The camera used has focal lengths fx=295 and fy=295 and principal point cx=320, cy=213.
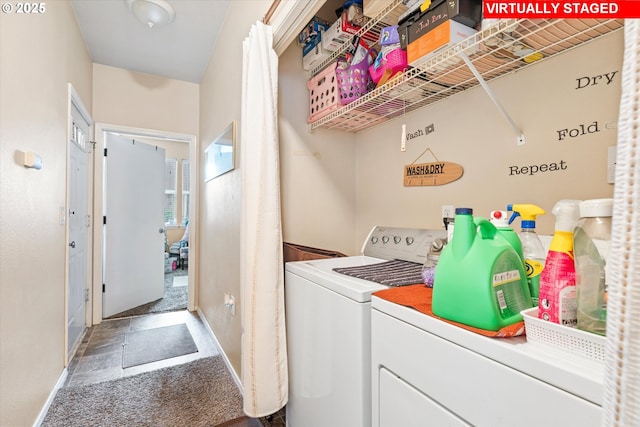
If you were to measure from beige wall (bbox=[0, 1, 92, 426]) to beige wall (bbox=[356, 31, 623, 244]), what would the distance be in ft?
5.93

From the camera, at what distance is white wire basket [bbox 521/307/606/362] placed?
0.50m

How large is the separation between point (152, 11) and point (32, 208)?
1667mm

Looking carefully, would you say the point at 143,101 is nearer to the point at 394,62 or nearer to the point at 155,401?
the point at 155,401

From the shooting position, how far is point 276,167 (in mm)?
1451

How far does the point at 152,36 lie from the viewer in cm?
264

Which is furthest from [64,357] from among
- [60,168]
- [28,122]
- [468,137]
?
[468,137]

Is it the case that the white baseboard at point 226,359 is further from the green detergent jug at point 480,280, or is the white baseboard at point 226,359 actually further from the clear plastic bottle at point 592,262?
the clear plastic bottle at point 592,262

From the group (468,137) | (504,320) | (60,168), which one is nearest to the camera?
(504,320)

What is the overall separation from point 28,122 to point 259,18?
1326 millimetres

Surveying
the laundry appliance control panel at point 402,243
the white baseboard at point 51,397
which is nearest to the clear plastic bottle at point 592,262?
the laundry appliance control panel at point 402,243

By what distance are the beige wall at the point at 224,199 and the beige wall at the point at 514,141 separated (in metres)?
1.07

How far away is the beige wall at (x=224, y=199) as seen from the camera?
2037 millimetres

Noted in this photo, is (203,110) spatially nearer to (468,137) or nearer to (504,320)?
(468,137)

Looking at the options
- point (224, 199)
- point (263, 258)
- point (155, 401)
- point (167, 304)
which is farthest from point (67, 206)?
point (167, 304)
